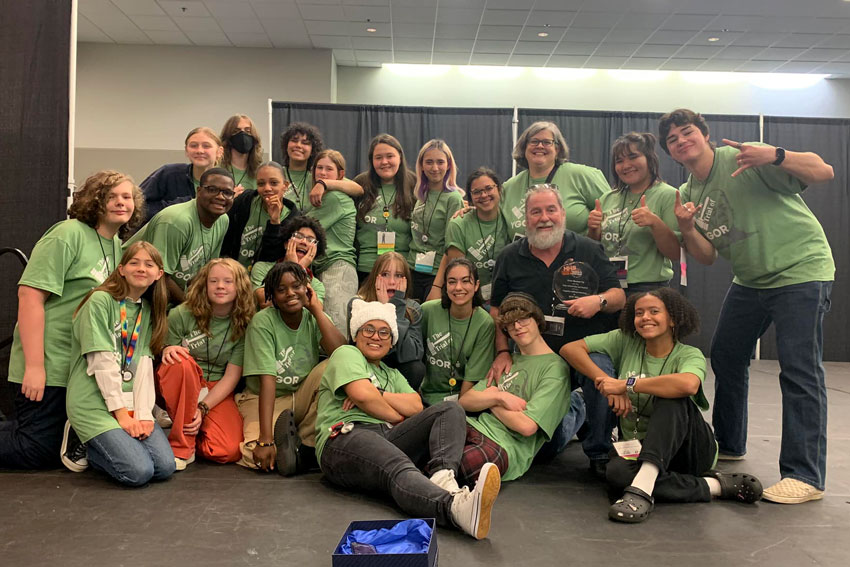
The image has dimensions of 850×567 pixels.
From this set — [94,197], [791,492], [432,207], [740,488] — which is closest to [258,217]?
[94,197]

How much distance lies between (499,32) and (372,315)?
20.5 feet

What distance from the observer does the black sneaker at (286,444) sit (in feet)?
9.28

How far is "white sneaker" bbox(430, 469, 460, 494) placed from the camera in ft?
7.72

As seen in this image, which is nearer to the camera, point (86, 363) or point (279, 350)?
point (86, 363)

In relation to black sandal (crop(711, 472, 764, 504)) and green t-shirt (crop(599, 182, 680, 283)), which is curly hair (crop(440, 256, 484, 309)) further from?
black sandal (crop(711, 472, 764, 504))

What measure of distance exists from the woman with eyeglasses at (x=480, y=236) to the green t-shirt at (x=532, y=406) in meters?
0.69

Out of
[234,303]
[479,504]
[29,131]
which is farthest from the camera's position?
[29,131]

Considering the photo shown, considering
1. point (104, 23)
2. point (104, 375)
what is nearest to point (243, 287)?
point (104, 375)

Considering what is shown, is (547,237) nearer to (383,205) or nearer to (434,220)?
(434,220)

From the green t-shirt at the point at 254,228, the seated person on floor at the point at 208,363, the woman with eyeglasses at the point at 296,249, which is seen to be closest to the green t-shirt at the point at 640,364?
the woman with eyeglasses at the point at 296,249

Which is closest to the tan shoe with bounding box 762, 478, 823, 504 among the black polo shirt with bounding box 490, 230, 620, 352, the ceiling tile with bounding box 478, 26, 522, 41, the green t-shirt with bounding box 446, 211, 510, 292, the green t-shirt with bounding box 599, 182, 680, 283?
the black polo shirt with bounding box 490, 230, 620, 352

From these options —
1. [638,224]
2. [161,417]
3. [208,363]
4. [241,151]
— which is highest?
[241,151]

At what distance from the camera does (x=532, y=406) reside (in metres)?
2.73

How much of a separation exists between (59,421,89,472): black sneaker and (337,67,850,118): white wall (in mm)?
7340
